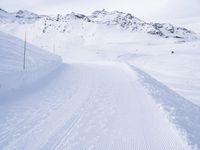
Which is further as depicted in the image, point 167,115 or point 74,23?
point 74,23

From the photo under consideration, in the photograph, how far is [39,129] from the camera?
891 centimetres

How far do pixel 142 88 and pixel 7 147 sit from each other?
10186 millimetres

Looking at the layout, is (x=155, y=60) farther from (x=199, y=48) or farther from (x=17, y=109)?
(x=17, y=109)

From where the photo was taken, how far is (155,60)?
160 ft

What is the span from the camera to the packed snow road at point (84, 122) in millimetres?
7965

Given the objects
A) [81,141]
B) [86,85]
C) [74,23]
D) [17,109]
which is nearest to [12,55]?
[86,85]

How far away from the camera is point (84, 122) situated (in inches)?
384

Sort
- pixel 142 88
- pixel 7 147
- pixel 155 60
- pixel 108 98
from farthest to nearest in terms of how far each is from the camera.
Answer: pixel 155 60 < pixel 142 88 < pixel 108 98 < pixel 7 147

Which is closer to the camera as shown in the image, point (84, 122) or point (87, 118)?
point (84, 122)

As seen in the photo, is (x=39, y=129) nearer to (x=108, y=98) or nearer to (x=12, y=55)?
(x=108, y=98)

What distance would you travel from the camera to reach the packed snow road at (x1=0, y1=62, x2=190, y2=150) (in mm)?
7965

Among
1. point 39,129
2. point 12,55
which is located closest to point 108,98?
point 39,129

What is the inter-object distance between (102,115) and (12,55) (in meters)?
14.0

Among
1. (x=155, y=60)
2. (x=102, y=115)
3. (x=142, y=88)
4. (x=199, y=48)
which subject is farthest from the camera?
(x=199, y=48)
